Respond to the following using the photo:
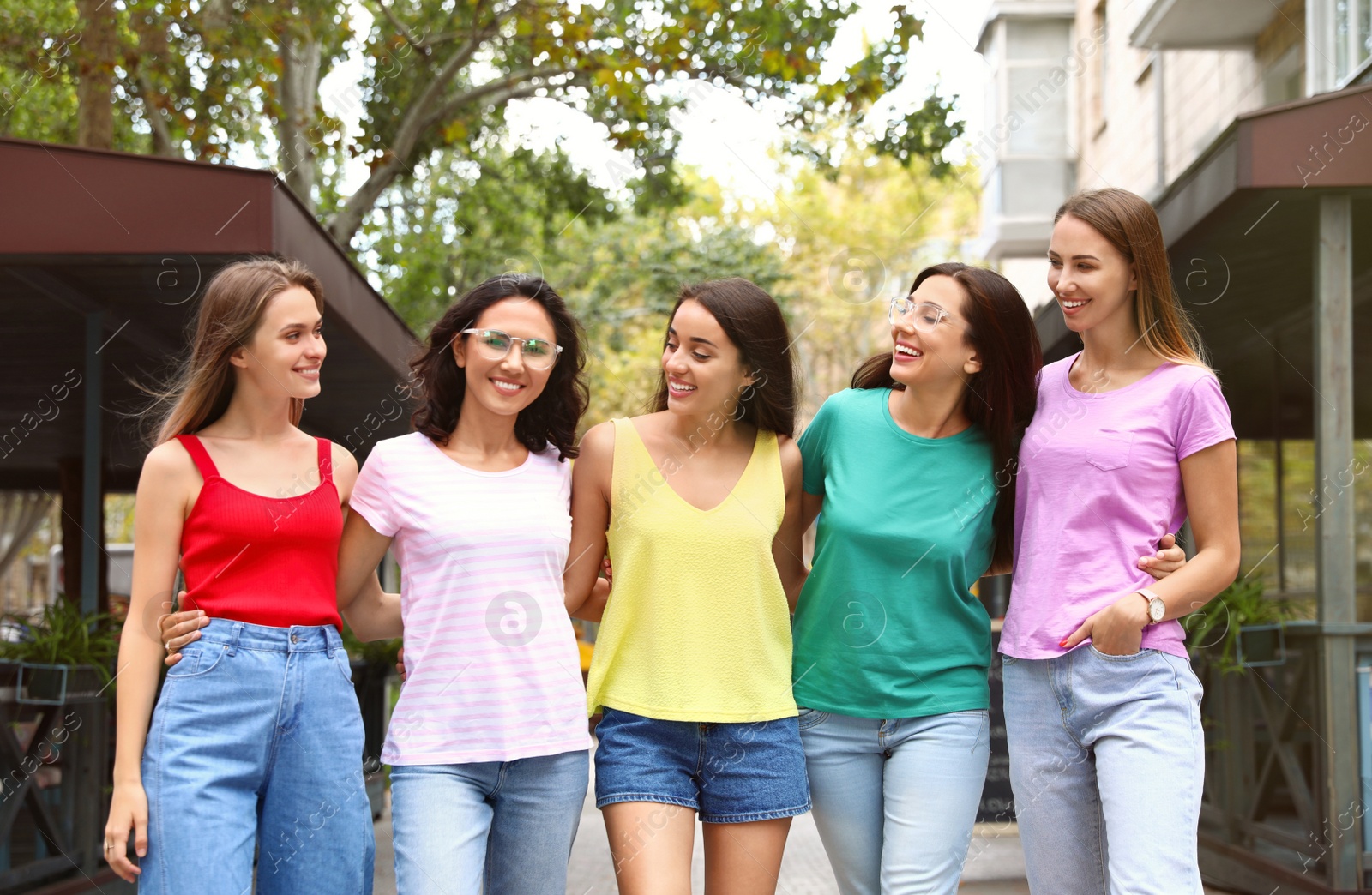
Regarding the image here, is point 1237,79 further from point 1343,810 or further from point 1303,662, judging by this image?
point 1343,810

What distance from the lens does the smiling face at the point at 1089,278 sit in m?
2.72

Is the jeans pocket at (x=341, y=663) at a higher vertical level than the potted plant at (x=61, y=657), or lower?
higher

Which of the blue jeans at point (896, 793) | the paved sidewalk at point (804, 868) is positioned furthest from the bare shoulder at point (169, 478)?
the paved sidewalk at point (804, 868)

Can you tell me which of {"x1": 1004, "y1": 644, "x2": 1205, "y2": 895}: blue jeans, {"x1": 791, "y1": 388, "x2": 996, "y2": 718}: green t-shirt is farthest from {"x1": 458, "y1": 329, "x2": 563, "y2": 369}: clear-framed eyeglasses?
{"x1": 1004, "y1": 644, "x2": 1205, "y2": 895}: blue jeans

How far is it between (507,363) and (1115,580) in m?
1.39

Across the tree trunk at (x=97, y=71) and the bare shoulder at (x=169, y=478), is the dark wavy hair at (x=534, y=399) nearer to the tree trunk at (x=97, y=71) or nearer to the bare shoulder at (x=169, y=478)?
the bare shoulder at (x=169, y=478)

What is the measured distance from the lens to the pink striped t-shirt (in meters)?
2.59

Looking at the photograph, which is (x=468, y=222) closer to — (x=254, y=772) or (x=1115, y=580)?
(x=254, y=772)

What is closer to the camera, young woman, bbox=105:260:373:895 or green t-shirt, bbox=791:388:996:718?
young woman, bbox=105:260:373:895

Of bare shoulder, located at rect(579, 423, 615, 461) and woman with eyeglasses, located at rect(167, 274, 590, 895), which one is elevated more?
bare shoulder, located at rect(579, 423, 615, 461)

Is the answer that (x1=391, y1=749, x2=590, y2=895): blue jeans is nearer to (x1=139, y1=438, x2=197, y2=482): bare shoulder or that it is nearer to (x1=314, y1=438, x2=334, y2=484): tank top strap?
(x1=314, y1=438, x2=334, y2=484): tank top strap

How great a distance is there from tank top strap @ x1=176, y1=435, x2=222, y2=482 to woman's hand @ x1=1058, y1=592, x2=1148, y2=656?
72.1 inches

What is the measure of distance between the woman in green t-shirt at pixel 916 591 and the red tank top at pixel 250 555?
1120 mm

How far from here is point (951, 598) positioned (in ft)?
9.39
